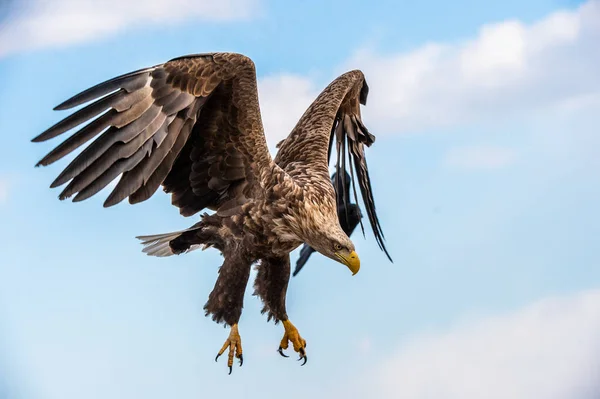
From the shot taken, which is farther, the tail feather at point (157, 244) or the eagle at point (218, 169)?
the tail feather at point (157, 244)

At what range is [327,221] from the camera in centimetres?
653

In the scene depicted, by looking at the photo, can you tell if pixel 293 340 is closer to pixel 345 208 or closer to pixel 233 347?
pixel 233 347

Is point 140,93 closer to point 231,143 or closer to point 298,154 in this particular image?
point 231,143

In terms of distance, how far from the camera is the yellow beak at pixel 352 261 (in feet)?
20.5

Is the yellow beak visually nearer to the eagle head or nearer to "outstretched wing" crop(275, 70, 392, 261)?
the eagle head

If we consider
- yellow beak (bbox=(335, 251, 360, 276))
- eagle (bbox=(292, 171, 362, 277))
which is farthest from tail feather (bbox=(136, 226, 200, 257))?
yellow beak (bbox=(335, 251, 360, 276))

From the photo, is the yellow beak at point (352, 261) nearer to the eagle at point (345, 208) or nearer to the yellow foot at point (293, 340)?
the yellow foot at point (293, 340)

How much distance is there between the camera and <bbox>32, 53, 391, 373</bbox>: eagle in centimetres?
577

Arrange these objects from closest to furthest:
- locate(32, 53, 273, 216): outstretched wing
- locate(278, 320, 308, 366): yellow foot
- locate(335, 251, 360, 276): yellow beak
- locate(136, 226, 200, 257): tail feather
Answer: locate(32, 53, 273, 216): outstretched wing, locate(335, 251, 360, 276): yellow beak, locate(278, 320, 308, 366): yellow foot, locate(136, 226, 200, 257): tail feather

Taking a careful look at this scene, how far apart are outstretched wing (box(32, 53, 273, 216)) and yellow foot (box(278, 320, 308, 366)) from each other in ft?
3.52

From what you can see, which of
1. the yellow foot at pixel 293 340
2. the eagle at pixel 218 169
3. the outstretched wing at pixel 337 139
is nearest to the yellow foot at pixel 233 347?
the eagle at pixel 218 169

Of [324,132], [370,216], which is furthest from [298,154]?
[370,216]

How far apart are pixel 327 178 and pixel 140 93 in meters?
1.76

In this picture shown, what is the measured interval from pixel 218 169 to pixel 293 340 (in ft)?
4.69
